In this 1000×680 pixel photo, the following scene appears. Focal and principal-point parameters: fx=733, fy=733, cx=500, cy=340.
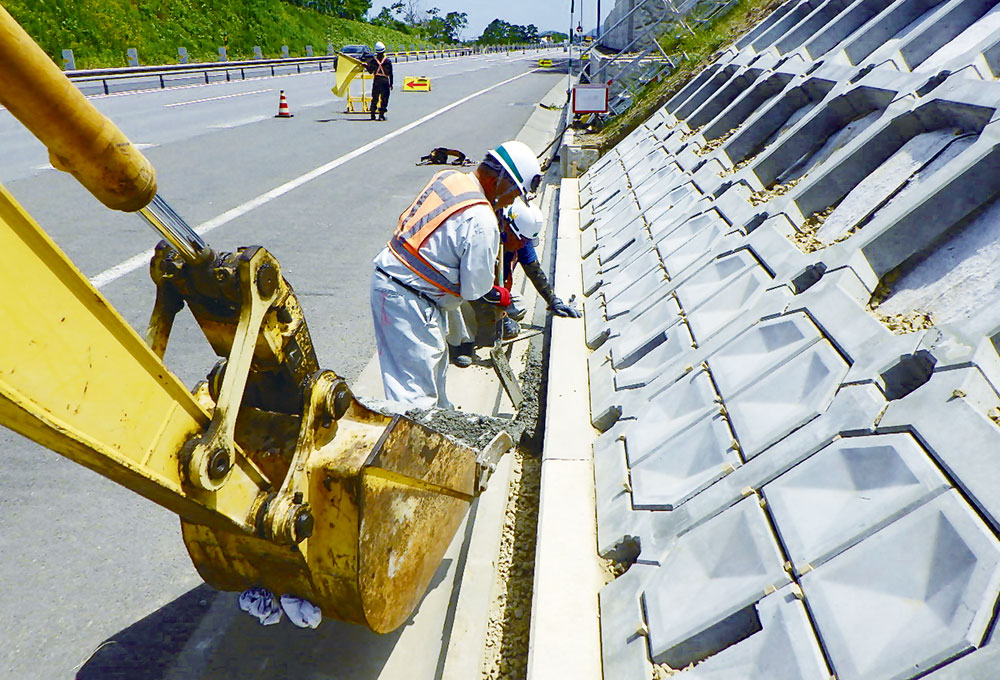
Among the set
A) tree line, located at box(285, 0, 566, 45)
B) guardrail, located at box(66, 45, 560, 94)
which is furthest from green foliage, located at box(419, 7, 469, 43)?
guardrail, located at box(66, 45, 560, 94)

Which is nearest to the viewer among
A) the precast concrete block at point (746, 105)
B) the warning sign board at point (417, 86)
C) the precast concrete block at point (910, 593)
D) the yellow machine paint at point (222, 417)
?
the yellow machine paint at point (222, 417)

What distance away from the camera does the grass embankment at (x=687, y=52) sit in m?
11.4

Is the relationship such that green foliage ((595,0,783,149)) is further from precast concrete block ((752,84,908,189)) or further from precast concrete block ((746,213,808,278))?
precast concrete block ((746,213,808,278))

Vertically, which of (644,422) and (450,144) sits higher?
(644,422)

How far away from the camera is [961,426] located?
7.23 ft

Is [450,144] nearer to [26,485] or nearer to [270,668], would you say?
[26,485]

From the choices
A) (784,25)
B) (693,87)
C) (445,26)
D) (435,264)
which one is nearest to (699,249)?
(435,264)

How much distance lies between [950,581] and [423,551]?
185 centimetres

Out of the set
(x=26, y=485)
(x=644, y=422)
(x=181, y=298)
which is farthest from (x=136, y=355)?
(x=26, y=485)

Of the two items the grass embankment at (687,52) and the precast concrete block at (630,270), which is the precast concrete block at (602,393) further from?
the grass embankment at (687,52)

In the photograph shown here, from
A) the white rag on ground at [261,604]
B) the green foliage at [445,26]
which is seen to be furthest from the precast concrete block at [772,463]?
the green foliage at [445,26]

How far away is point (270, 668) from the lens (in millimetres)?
3076

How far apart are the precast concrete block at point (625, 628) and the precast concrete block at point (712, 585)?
39 millimetres

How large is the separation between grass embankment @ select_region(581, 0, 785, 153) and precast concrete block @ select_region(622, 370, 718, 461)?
27.5 ft
